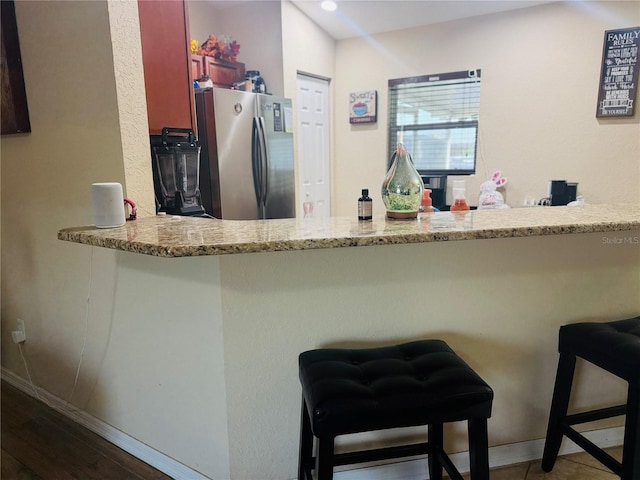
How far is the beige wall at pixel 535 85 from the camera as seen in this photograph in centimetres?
329

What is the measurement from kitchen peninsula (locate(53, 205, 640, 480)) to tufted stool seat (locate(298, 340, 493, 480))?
0.21m

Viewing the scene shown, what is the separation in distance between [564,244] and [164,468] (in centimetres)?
179

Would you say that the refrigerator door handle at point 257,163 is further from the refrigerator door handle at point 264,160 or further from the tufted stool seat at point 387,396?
the tufted stool seat at point 387,396

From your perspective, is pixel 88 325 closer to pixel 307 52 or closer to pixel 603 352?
pixel 603 352

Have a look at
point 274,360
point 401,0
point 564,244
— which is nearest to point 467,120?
point 401,0

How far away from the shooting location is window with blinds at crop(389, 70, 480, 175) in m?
3.87

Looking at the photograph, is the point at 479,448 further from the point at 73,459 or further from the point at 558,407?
the point at 73,459

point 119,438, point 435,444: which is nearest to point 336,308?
point 435,444

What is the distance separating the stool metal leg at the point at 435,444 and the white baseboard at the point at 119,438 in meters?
0.82

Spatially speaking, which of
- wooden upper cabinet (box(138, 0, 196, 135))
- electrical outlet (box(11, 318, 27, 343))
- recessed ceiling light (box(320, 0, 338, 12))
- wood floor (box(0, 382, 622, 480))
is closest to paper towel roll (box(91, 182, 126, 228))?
wooden upper cabinet (box(138, 0, 196, 135))

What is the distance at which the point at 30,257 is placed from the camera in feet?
6.80

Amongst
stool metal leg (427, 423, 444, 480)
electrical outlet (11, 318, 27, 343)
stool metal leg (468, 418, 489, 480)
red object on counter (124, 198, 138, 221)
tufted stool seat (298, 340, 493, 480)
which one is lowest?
stool metal leg (427, 423, 444, 480)

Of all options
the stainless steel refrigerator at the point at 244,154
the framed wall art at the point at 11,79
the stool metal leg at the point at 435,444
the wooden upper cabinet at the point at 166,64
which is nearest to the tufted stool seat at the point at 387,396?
the stool metal leg at the point at 435,444

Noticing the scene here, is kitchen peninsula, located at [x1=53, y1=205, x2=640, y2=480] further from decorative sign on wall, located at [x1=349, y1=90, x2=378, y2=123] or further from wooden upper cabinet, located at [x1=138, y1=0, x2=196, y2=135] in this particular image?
decorative sign on wall, located at [x1=349, y1=90, x2=378, y2=123]
